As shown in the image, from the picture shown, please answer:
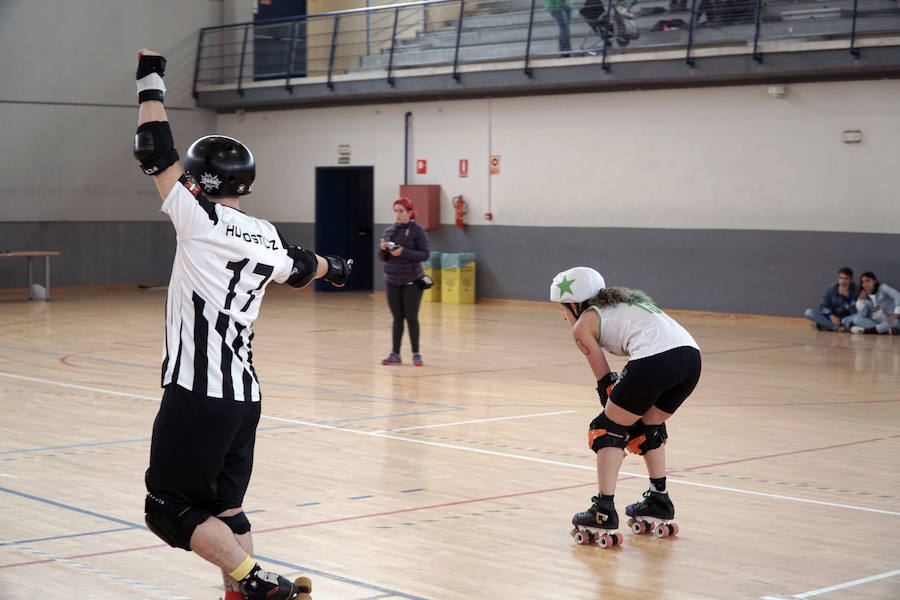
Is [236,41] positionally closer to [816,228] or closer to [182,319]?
[816,228]

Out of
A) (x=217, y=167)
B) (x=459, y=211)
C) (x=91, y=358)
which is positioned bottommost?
(x=91, y=358)

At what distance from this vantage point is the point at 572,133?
20.2m

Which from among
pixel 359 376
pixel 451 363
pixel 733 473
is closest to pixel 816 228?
pixel 451 363

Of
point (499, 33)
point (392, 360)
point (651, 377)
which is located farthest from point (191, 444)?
point (499, 33)

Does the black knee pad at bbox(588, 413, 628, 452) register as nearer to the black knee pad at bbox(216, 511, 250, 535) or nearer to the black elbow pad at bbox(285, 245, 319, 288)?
the black elbow pad at bbox(285, 245, 319, 288)

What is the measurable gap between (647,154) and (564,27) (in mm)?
2505

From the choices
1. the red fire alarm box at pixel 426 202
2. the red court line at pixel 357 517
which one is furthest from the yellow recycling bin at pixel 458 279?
the red court line at pixel 357 517

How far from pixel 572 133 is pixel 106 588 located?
16.3m

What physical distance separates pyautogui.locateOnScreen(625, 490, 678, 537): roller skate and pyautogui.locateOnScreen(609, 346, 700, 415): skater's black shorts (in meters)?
0.50

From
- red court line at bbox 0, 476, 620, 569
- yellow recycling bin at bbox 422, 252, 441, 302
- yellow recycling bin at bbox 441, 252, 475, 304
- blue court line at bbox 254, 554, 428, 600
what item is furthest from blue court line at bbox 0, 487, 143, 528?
yellow recycling bin at bbox 422, 252, 441, 302

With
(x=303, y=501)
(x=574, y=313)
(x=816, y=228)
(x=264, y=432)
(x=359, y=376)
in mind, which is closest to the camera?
(x=574, y=313)

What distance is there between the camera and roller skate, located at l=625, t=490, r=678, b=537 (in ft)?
19.3

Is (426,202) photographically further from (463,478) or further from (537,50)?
(463,478)

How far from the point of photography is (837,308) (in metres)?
16.8
